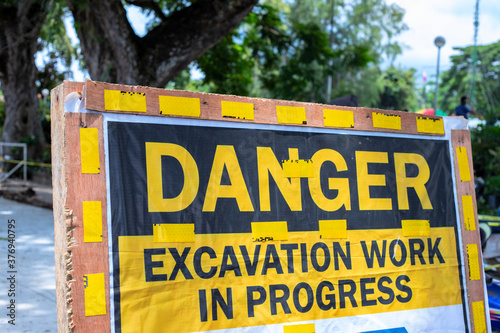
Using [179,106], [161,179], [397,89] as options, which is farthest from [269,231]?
[397,89]

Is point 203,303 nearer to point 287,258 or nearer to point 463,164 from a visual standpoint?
→ point 287,258

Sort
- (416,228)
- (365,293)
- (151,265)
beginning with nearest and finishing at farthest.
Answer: (151,265)
(365,293)
(416,228)

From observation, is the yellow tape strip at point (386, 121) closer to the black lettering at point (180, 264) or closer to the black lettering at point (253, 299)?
the black lettering at point (253, 299)

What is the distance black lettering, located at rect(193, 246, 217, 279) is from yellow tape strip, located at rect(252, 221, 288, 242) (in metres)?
0.23

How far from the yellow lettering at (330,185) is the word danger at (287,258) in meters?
0.20

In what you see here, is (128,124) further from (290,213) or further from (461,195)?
(461,195)

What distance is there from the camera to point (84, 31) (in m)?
8.40

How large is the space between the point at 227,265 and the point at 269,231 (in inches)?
10.8

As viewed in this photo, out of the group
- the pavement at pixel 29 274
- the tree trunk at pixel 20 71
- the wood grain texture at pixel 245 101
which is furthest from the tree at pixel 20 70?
the wood grain texture at pixel 245 101

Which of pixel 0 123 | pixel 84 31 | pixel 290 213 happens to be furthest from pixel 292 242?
pixel 0 123

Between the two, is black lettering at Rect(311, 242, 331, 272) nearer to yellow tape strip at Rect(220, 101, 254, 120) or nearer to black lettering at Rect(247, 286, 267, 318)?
black lettering at Rect(247, 286, 267, 318)

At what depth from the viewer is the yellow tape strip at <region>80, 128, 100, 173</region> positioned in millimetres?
2133

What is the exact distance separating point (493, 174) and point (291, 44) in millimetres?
6171

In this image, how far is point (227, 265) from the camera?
2352mm
